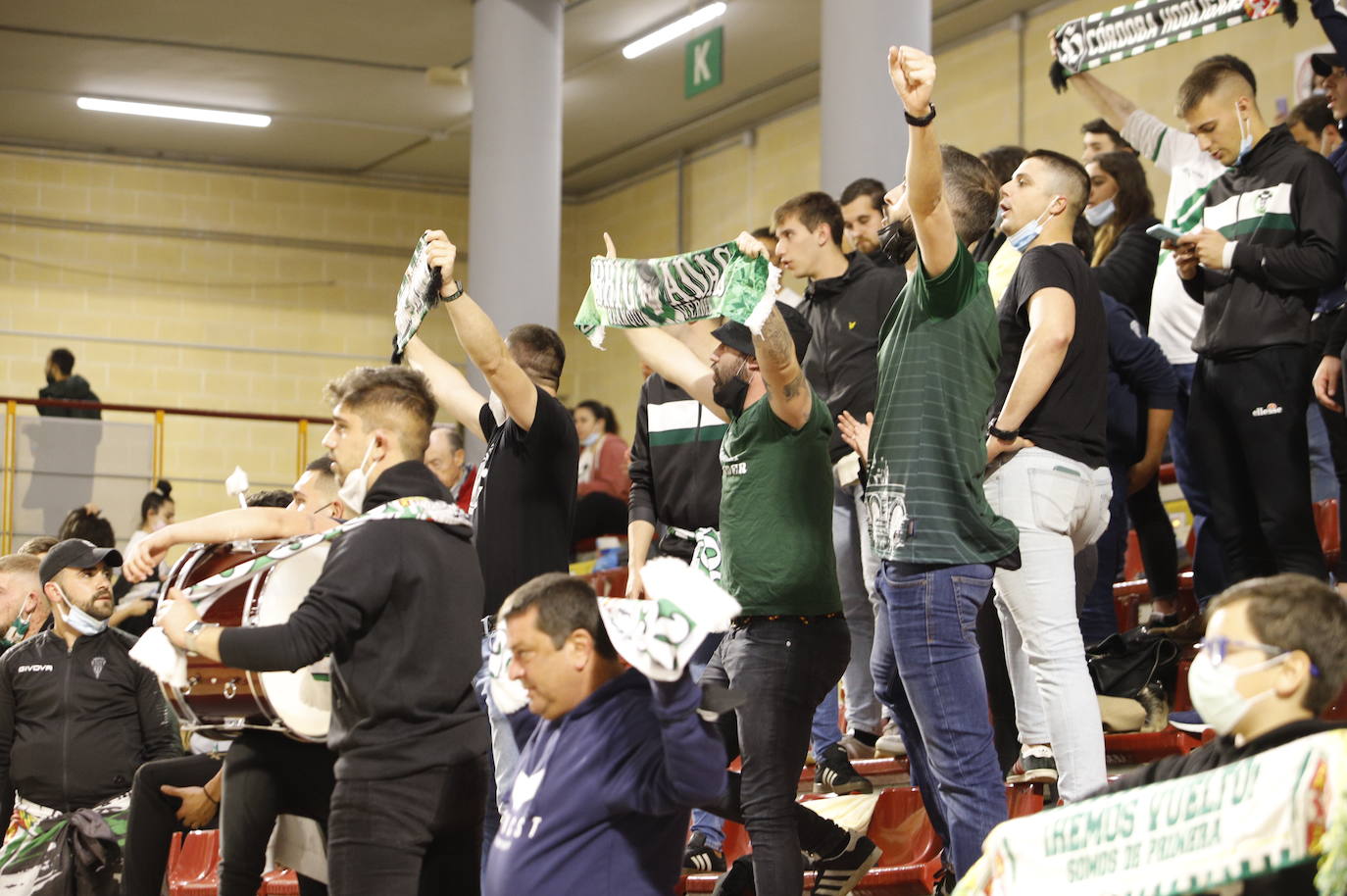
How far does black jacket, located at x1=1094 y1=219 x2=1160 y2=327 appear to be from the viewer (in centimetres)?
621

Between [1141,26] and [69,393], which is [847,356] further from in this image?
[69,393]

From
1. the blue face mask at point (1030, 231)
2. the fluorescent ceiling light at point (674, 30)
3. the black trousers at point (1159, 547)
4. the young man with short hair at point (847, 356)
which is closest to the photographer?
the blue face mask at point (1030, 231)

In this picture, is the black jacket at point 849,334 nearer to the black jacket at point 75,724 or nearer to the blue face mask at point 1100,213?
the blue face mask at point 1100,213

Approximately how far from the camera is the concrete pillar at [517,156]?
11.5 meters

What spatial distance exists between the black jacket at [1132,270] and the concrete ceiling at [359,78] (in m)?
7.37

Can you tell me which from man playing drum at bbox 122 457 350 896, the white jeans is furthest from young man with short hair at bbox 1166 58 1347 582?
man playing drum at bbox 122 457 350 896

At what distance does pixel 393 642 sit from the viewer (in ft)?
12.5

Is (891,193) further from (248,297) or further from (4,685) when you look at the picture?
(248,297)

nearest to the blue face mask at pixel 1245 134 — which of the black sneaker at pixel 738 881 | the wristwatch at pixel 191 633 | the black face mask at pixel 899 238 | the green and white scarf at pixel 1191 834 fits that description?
the black face mask at pixel 899 238

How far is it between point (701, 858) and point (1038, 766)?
1.08m

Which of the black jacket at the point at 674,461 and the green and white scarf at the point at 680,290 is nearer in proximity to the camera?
the green and white scarf at the point at 680,290

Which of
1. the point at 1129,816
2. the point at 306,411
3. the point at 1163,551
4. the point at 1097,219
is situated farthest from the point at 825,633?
the point at 306,411

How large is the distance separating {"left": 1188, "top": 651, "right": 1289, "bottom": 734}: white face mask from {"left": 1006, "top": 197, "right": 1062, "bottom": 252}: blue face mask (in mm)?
2184

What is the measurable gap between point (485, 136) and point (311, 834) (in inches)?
324
